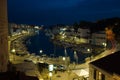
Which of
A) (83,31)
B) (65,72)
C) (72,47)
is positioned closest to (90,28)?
(83,31)

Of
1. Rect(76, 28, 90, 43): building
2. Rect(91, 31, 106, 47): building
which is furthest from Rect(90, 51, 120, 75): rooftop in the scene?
Rect(76, 28, 90, 43): building

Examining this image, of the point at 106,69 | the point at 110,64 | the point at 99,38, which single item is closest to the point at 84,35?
the point at 99,38

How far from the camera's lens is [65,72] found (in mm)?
25922

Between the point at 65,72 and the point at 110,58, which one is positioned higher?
the point at 110,58

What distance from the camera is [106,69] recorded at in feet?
49.7

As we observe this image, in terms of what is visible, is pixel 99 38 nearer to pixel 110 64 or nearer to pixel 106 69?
pixel 110 64

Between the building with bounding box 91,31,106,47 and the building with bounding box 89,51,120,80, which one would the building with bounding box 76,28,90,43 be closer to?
the building with bounding box 91,31,106,47

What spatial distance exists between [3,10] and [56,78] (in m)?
10.0

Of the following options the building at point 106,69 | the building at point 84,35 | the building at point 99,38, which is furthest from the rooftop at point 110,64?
the building at point 84,35

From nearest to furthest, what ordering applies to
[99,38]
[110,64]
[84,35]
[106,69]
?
[106,69], [110,64], [99,38], [84,35]

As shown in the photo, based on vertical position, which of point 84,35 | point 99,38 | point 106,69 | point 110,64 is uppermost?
point 84,35

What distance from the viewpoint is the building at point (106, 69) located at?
1413 cm

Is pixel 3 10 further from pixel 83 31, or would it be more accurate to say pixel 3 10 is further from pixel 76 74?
pixel 83 31

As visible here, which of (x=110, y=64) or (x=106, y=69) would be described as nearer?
(x=106, y=69)
